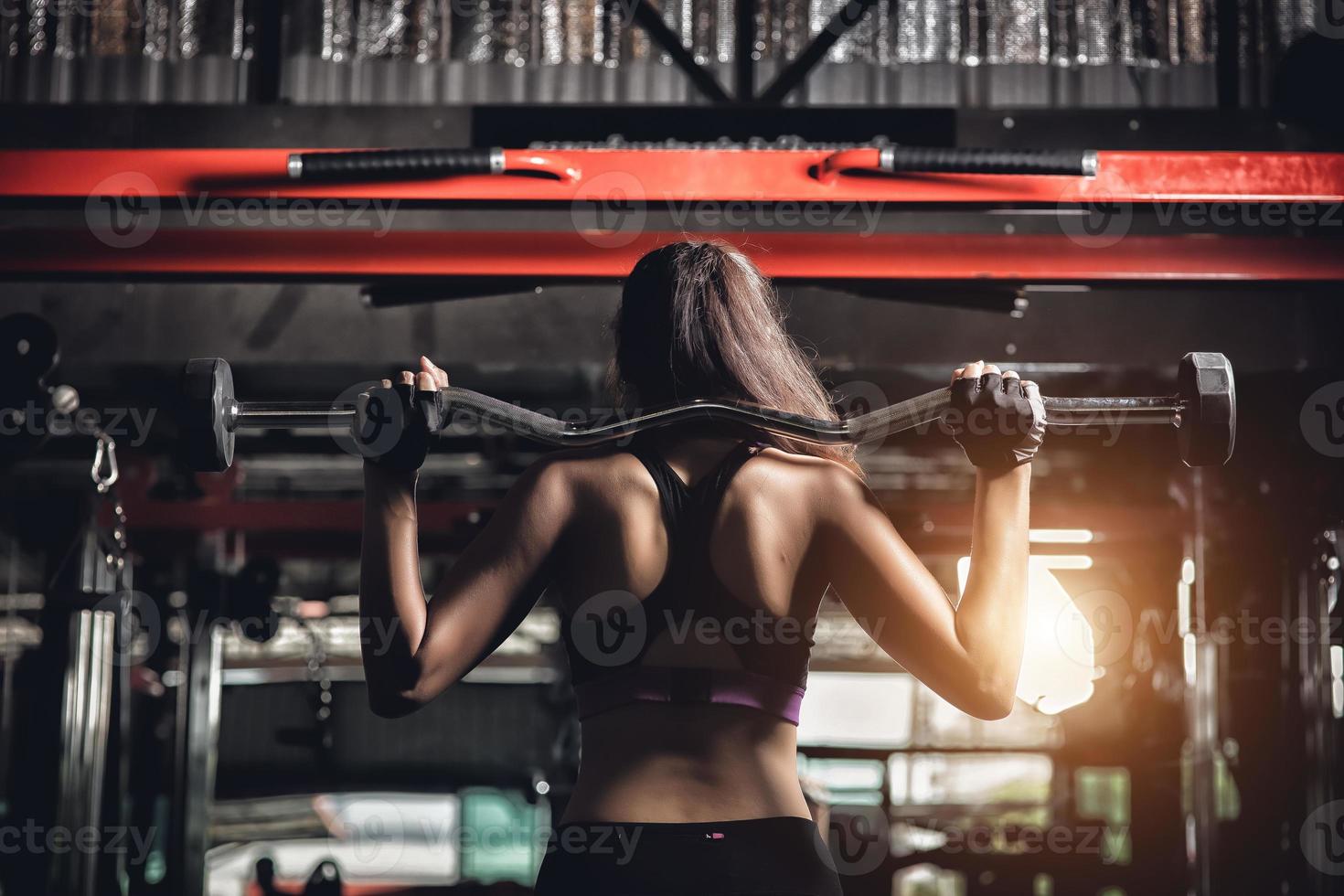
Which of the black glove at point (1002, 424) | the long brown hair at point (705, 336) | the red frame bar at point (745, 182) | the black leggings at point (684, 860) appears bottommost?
the black leggings at point (684, 860)

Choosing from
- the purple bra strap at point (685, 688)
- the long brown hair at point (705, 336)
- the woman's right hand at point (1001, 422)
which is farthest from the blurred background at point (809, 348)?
the purple bra strap at point (685, 688)

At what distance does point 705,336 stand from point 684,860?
56 centimetres

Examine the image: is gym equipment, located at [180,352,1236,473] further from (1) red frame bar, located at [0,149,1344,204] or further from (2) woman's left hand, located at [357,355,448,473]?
(1) red frame bar, located at [0,149,1344,204]

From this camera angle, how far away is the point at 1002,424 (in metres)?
1.25

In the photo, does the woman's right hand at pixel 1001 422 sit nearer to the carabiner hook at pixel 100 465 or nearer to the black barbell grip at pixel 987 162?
the black barbell grip at pixel 987 162

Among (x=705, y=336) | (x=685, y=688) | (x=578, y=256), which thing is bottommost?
(x=685, y=688)

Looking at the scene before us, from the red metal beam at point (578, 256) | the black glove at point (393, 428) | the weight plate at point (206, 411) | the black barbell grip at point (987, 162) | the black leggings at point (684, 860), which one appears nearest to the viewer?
the black leggings at point (684, 860)

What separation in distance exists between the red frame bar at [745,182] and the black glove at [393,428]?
1195 millimetres

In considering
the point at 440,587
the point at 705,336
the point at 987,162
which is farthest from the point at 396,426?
the point at 987,162

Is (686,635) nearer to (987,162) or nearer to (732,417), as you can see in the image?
(732,417)

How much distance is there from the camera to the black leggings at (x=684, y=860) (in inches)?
44.4

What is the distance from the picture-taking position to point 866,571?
1.24m

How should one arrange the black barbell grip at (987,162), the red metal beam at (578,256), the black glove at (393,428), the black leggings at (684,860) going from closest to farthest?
the black leggings at (684,860) → the black glove at (393,428) → the black barbell grip at (987,162) → the red metal beam at (578,256)

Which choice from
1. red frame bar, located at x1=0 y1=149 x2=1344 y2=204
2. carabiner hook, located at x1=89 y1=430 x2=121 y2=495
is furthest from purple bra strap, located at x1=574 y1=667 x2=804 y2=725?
carabiner hook, located at x1=89 y1=430 x2=121 y2=495
